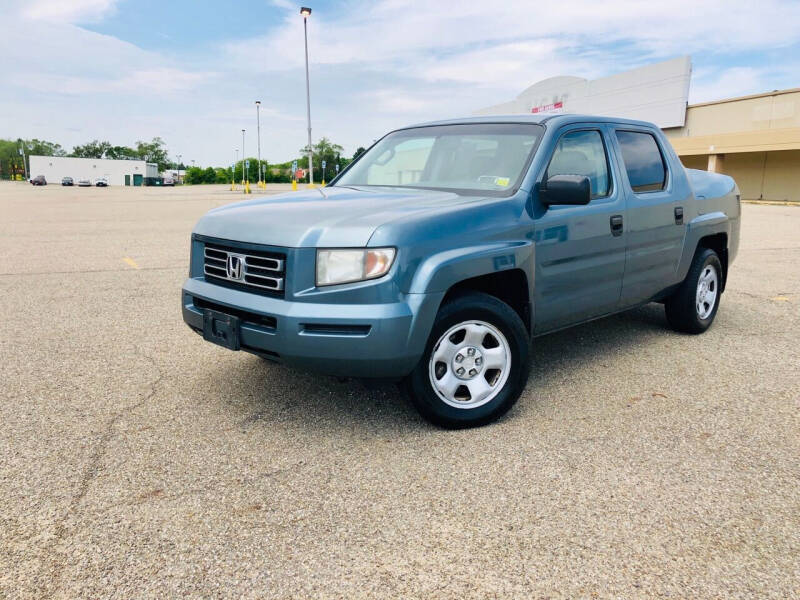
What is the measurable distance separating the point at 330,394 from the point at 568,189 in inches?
73.8

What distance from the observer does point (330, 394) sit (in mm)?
4105

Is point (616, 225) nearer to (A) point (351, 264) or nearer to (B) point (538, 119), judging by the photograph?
(B) point (538, 119)

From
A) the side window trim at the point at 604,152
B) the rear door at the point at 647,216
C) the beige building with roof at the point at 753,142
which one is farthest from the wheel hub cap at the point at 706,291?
the beige building with roof at the point at 753,142

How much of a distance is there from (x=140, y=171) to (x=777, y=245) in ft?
377

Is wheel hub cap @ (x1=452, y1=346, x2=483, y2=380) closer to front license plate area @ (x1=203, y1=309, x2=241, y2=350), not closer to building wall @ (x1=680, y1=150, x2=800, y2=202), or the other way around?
front license plate area @ (x1=203, y1=309, x2=241, y2=350)

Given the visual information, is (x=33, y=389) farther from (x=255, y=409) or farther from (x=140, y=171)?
(x=140, y=171)

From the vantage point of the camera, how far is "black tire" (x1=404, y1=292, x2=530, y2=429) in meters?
3.40

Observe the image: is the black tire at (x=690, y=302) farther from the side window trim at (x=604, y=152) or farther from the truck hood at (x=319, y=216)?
the truck hood at (x=319, y=216)

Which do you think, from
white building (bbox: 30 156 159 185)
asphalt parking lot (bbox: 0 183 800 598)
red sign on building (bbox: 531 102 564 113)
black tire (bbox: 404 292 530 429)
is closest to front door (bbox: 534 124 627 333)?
black tire (bbox: 404 292 530 429)

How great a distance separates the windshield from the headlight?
1.01 metres

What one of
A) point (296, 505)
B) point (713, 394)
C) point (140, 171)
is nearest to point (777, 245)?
point (713, 394)

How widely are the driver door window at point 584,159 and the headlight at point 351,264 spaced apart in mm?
1408

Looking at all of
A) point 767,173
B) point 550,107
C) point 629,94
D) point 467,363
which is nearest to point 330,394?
point 467,363

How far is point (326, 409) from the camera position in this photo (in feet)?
12.7
